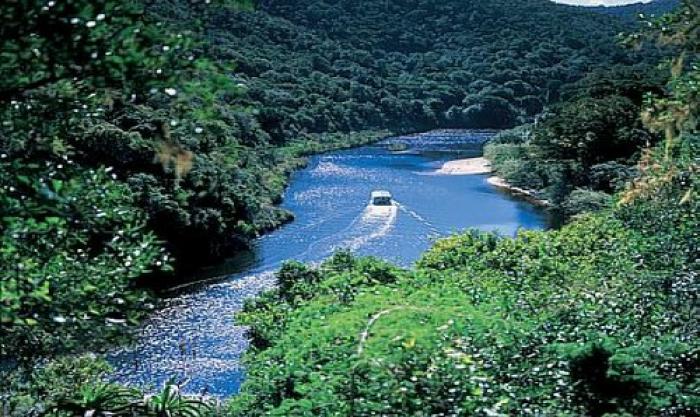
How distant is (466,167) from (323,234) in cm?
1897

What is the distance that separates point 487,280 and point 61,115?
370 inches

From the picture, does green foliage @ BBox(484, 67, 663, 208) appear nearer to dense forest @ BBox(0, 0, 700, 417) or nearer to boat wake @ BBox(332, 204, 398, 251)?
boat wake @ BBox(332, 204, 398, 251)

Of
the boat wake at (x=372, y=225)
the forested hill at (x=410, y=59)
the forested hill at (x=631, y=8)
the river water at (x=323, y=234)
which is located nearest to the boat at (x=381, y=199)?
the boat wake at (x=372, y=225)

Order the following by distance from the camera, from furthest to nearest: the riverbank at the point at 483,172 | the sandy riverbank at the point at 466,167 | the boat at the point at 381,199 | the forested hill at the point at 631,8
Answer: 1. the forested hill at the point at 631,8
2. the sandy riverbank at the point at 466,167
3. the riverbank at the point at 483,172
4. the boat at the point at 381,199

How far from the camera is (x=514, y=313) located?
8.77m

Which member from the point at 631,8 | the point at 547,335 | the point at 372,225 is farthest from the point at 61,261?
the point at 631,8

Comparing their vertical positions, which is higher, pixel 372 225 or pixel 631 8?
pixel 631 8

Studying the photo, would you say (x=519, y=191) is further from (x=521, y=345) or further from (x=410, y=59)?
(x=410, y=59)

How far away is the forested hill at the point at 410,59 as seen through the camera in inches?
2461

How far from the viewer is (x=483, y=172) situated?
151ft

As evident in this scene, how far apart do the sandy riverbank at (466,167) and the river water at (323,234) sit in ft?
2.99

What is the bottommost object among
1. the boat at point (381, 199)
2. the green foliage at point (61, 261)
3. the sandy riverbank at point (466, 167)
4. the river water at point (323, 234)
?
the sandy riverbank at point (466, 167)

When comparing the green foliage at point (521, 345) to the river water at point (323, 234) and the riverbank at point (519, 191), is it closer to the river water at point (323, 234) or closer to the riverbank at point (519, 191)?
the river water at point (323, 234)

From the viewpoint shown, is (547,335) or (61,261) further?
(547,335)
